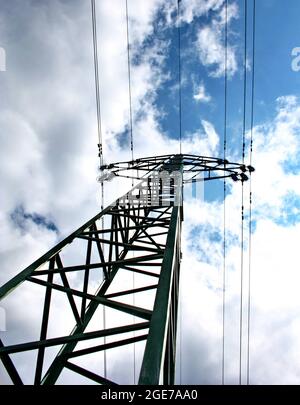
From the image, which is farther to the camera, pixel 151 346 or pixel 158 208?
pixel 158 208

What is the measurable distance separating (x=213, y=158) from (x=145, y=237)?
547cm

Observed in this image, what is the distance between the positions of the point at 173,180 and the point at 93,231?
4.19 meters

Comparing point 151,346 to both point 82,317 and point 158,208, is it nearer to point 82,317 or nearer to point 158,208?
point 82,317

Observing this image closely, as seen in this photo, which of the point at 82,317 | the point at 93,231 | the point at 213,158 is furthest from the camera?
the point at 213,158

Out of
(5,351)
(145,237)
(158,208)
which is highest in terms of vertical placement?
(158,208)

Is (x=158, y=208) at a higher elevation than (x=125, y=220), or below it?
higher
